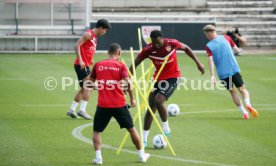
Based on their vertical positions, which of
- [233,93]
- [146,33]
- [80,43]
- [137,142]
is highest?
[80,43]

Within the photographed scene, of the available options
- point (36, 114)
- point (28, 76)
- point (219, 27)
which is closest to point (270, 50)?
point (219, 27)

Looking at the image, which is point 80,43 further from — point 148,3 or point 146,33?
point 148,3

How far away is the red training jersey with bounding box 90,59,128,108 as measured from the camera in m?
12.4

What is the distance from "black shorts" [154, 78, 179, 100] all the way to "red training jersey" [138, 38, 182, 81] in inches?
3.5

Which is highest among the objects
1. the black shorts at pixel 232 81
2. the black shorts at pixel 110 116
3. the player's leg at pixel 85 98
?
the black shorts at pixel 110 116

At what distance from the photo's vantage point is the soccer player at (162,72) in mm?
14500

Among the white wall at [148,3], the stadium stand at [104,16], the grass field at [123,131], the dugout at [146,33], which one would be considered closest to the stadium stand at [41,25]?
the stadium stand at [104,16]

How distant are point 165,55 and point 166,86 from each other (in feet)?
2.01

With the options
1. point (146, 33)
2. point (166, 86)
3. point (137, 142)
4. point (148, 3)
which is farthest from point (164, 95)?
point (148, 3)

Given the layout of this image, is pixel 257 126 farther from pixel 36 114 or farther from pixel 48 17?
pixel 48 17

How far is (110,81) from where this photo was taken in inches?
488

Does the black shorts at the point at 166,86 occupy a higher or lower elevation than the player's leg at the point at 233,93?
higher

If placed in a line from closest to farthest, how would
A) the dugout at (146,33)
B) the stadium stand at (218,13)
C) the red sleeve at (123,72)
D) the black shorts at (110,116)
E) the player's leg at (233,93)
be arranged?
the red sleeve at (123,72)
the black shorts at (110,116)
the player's leg at (233,93)
the dugout at (146,33)
the stadium stand at (218,13)

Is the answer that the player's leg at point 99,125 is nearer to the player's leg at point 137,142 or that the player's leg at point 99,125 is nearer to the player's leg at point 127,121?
the player's leg at point 127,121
